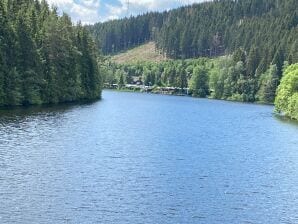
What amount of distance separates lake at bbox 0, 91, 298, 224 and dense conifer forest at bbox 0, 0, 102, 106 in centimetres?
2390

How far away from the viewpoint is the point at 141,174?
45656mm

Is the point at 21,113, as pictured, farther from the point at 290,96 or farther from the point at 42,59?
the point at 290,96

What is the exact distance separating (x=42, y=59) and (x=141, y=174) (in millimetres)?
75124

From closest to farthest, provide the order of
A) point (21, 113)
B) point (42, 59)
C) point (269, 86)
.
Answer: point (21, 113), point (42, 59), point (269, 86)

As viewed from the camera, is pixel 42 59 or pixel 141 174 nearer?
pixel 141 174

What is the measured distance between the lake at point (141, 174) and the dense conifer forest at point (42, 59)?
78.4 ft

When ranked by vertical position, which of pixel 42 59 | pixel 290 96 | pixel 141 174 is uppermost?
pixel 42 59

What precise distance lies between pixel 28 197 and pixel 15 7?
344 ft

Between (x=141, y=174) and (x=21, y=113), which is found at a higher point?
(x=141, y=174)

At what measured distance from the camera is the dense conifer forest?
340ft

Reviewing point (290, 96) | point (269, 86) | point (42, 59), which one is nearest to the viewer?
point (42, 59)

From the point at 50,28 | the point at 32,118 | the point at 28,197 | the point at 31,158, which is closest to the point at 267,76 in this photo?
the point at 50,28

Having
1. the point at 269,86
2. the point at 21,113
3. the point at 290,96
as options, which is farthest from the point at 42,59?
the point at 269,86

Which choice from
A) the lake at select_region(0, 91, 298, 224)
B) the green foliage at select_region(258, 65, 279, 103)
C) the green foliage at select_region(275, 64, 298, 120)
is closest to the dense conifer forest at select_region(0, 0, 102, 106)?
the lake at select_region(0, 91, 298, 224)
